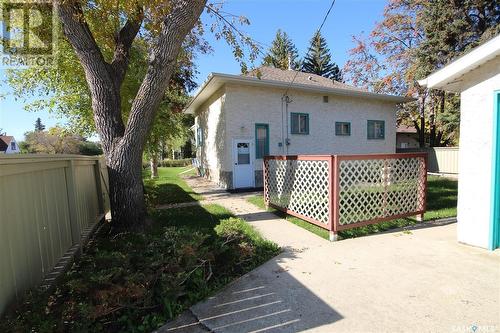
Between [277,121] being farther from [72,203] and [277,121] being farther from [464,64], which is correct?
[72,203]

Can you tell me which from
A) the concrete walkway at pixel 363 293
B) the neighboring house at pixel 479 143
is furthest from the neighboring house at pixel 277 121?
the neighboring house at pixel 479 143

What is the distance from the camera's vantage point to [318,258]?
4.30 metres

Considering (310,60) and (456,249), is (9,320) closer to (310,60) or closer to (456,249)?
(456,249)

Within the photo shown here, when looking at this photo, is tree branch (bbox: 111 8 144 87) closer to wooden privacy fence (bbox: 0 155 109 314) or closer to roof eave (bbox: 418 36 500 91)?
wooden privacy fence (bbox: 0 155 109 314)

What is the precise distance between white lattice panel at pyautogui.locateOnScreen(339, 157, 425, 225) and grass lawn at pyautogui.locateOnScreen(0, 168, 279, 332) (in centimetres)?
222

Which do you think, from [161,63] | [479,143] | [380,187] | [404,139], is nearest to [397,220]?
[380,187]

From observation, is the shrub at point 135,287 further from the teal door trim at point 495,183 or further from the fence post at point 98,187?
the teal door trim at point 495,183

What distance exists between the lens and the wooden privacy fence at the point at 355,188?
5199 millimetres

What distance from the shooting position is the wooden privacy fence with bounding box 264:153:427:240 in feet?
17.1

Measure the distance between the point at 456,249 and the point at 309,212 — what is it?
2638mm

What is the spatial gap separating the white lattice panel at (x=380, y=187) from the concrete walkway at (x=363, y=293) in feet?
2.95

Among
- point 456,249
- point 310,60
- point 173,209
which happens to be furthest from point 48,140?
point 456,249

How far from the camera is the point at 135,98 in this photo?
17.4 ft

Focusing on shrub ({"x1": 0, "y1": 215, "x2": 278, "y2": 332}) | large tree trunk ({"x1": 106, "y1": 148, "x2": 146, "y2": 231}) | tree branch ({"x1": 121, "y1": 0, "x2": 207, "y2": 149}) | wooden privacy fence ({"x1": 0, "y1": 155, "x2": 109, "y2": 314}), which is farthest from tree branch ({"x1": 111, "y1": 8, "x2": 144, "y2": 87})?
shrub ({"x1": 0, "y1": 215, "x2": 278, "y2": 332})
